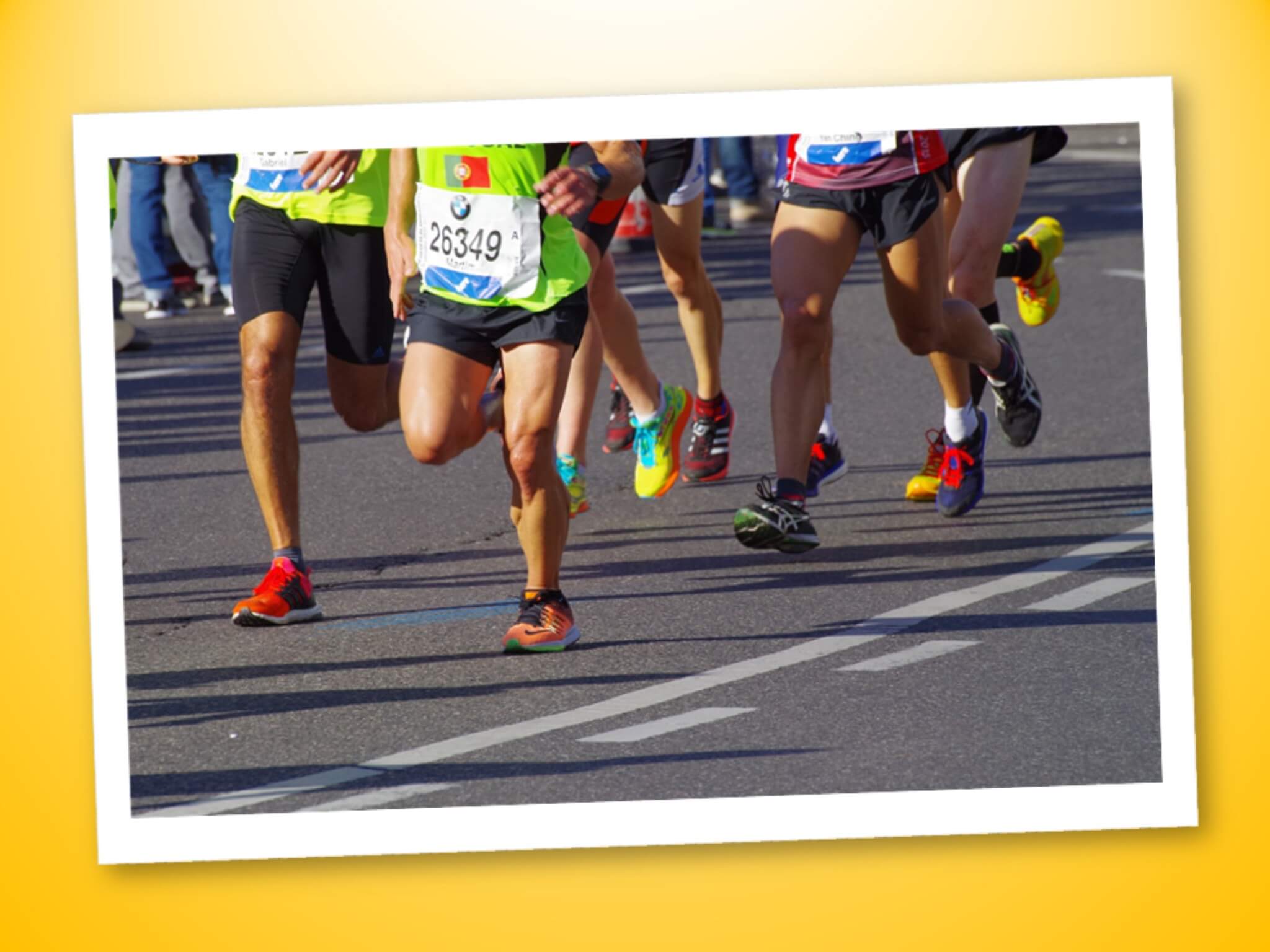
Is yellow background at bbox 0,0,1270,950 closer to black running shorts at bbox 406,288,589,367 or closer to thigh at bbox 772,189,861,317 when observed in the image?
black running shorts at bbox 406,288,589,367

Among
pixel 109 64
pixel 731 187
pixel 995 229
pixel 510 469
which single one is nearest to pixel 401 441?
pixel 995 229

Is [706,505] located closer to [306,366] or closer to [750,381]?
[750,381]

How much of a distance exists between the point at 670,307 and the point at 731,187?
466 cm

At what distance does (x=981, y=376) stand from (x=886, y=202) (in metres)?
1.54

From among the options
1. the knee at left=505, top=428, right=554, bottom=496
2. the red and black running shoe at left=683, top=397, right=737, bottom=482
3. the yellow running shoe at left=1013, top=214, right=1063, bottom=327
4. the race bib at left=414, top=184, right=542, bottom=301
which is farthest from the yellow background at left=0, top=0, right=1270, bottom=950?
the yellow running shoe at left=1013, top=214, right=1063, bottom=327

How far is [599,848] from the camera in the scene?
4.31 metres

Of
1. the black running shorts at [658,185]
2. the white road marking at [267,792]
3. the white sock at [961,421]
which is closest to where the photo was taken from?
the white road marking at [267,792]

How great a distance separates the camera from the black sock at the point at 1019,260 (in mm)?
9148

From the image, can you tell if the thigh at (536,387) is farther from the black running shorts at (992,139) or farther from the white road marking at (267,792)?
the black running shorts at (992,139)

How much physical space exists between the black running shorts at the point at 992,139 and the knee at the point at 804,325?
721 millimetres

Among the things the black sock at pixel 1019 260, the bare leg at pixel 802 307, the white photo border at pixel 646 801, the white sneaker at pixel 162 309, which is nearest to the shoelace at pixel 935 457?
the black sock at pixel 1019 260

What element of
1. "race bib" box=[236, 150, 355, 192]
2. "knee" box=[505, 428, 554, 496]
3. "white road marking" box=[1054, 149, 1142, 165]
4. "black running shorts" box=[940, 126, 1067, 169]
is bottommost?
"knee" box=[505, 428, 554, 496]

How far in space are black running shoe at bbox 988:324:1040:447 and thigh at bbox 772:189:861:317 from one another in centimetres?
128

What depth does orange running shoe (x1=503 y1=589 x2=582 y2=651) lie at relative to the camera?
248 inches
